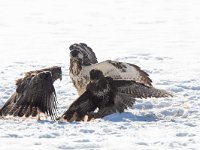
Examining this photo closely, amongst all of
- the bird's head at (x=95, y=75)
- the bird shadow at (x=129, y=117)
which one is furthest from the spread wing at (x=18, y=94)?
the bird shadow at (x=129, y=117)

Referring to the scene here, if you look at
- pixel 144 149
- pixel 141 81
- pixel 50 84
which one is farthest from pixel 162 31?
pixel 144 149

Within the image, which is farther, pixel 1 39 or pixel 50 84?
pixel 1 39

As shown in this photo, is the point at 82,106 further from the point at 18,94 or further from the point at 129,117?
the point at 18,94

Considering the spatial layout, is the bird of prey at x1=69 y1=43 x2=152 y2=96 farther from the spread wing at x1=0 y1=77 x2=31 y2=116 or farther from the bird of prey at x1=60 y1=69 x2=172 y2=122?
the spread wing at x1=0 y1=77 x2=31 y2=116

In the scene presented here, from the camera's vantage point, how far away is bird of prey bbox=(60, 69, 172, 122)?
885cm

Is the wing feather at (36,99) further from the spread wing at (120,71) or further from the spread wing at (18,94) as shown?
the spread wing at (120,71)

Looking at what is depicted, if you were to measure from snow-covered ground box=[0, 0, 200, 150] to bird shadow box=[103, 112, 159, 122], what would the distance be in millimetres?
13

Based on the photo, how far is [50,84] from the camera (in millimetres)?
8531

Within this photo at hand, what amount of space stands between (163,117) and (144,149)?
256cm

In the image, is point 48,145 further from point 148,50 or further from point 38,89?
point 148,50

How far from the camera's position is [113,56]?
14.0 m

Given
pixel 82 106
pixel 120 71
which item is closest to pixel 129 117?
pixel 82 106

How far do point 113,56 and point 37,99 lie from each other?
568cm

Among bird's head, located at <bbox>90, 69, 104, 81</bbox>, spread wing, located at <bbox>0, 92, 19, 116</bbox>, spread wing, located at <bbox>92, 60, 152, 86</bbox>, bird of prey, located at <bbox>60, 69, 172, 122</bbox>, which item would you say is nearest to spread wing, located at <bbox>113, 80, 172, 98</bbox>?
bird of prey, located at <bbox>60, 69, 172, 122</bbox>
